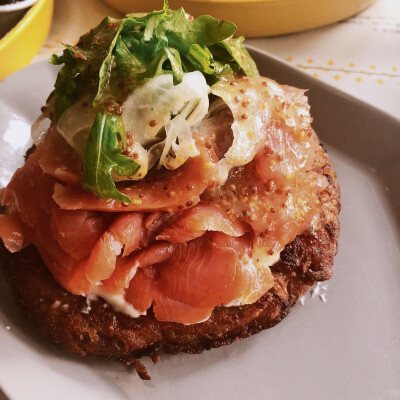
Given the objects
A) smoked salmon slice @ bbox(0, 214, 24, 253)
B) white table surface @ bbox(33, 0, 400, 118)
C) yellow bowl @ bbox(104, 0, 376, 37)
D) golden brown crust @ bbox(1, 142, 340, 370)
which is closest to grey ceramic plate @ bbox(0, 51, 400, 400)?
golden brown crust @ bbox(1, 142, 340, 370)

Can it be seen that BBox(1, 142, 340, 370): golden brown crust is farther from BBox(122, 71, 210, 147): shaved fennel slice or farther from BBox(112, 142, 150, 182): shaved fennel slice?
BBox(122, 71, 210, 147): shaved fennel slice

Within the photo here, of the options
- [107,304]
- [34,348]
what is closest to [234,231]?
[107,304]

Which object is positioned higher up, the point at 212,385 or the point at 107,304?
the point at 107,304

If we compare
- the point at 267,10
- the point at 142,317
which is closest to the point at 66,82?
the point at 142,317

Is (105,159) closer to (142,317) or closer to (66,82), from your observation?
(66,82)

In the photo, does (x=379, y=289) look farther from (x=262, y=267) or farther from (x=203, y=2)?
(x=203, y=2)
